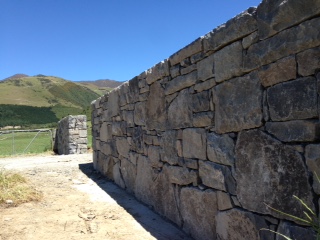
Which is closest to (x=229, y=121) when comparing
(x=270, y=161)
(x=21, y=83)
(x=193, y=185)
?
(x=270, y=161)

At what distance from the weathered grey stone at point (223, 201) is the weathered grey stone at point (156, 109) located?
4.41 ft

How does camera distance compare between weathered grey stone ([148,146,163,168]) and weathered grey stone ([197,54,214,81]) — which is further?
weathered grey stone ([148,146,163,168])

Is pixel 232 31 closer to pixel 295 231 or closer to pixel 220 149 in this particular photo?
pixel 220 149

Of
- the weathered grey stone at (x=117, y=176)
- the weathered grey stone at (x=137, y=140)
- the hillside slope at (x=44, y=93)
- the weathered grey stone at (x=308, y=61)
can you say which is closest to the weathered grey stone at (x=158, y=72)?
the weathered grey stone at (x=137, y=140)

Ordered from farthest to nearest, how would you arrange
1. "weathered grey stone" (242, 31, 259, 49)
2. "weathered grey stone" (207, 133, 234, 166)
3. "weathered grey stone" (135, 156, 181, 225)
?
"weathered grey stone" (135, 156, 181, 225) < "weathered grey stone" (207, 133, 234, 166) < "weathered grey stone" (242, 31, 259, 49)

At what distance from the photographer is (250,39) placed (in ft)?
8.09

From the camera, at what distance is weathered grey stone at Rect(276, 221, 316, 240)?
2.00 m

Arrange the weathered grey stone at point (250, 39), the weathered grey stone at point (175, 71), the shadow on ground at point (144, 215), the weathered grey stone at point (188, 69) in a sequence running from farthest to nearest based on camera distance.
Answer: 1. the weathered grey stone at point (175, 71)
2. the shadow on ground at point (144, 215)
3. the weathered grey stone at point (188, 69)
4. the weathered grey stone at point (250, 39)

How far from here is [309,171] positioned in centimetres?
202

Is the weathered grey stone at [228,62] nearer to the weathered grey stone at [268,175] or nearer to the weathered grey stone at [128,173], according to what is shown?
the weathered grey stone at [268,175]

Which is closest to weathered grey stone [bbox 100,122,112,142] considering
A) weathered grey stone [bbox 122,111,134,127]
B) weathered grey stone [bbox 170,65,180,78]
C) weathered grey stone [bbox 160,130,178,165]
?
weathered grey stone [bbox 122,111,134,127]

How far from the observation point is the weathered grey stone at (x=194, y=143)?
317 centimetres

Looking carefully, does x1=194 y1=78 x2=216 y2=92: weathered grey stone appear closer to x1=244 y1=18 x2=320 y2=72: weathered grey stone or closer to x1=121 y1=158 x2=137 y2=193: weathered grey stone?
x1=244 y1=18 x2=320 y2=72: weathered grey stone

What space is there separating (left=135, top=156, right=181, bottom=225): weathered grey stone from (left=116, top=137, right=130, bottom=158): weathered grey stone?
568mm
